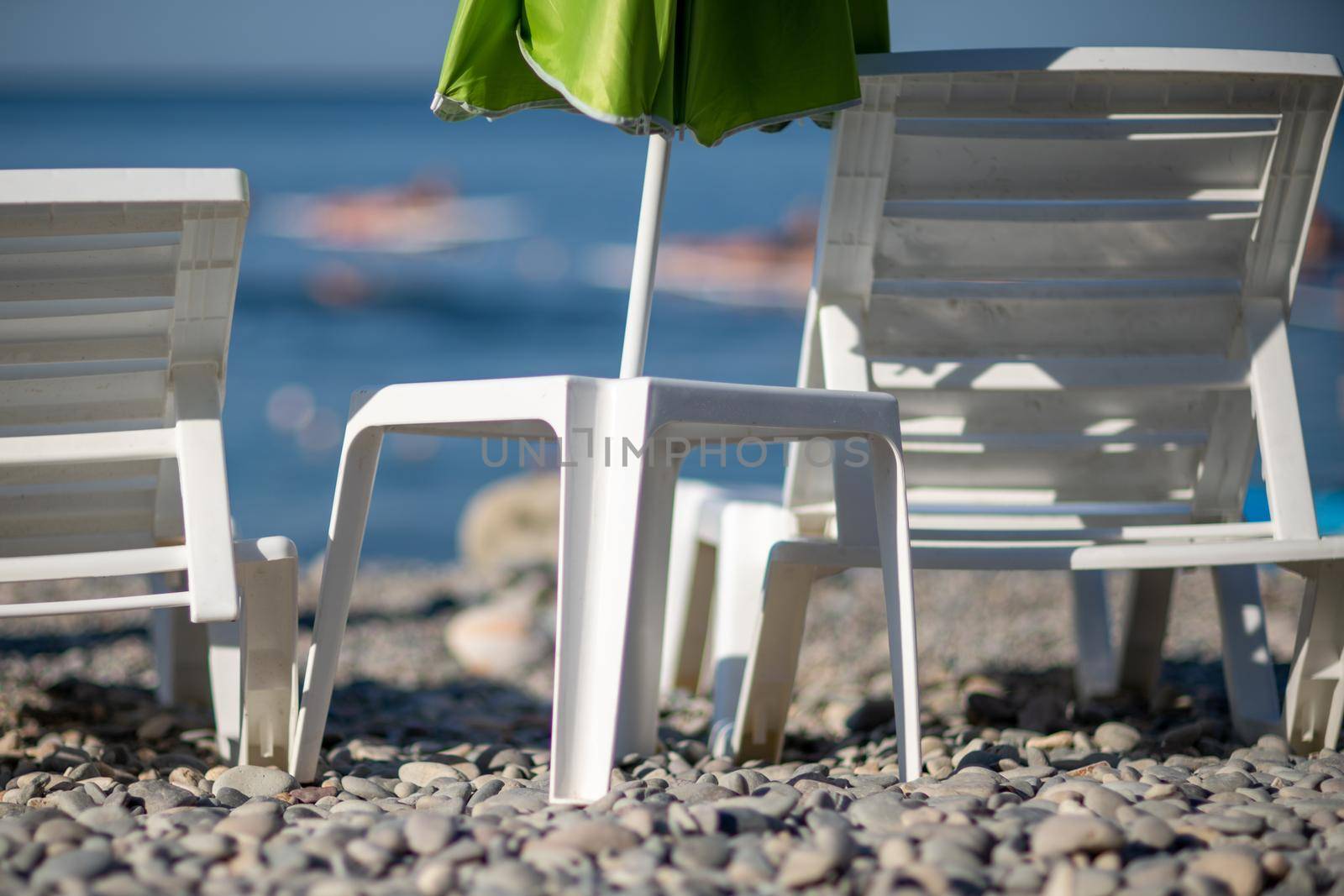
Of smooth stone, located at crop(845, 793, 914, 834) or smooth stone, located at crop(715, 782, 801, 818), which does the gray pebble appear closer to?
smooth stone, located at crop(715, 782, 801, 818)

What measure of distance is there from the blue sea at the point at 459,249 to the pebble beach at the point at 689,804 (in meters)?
15.6

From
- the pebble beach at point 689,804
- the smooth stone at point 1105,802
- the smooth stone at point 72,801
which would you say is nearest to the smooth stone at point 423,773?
the pebble beach at point 689,804

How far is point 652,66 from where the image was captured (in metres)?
1.78

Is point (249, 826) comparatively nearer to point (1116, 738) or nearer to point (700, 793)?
point (700, 793)

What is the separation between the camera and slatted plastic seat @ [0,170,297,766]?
1.68 meters

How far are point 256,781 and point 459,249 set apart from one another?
2407 centimetres

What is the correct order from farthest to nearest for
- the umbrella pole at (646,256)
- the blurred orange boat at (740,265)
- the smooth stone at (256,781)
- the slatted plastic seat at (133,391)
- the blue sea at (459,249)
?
1. the blurred orange boat at (740,265)
2. the blue sea at (459,249)
3. the umbrella pole at (646,256)
4. the smooth stone at (256,781)
5. the slatted plastic seat at (133,391)

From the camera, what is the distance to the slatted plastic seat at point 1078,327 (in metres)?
2.06

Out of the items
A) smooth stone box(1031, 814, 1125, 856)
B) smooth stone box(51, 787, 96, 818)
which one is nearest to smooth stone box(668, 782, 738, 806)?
smooth stone box(1031, 814, 1125, 856)

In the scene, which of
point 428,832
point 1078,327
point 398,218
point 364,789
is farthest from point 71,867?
point 398,218

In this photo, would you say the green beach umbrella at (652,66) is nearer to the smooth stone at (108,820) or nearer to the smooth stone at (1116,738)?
the smooth stone at (108,820)

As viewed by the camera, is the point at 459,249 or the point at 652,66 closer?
the point at 652,66

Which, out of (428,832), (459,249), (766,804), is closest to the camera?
(428,832)

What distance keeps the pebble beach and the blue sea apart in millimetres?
15631
